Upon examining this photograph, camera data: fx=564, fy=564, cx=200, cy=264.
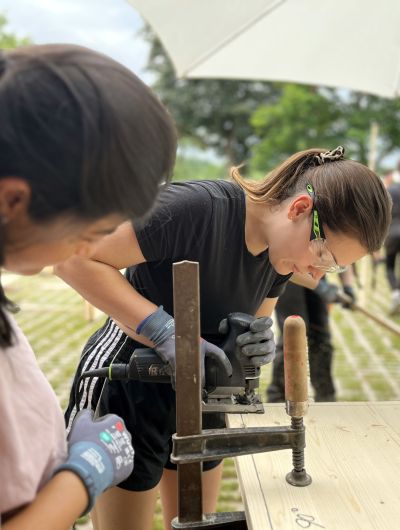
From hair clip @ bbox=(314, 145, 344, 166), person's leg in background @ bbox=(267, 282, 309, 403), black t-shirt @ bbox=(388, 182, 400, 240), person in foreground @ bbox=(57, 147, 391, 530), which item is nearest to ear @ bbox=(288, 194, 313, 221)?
person in foreground @ bbox=(57, 147, 391, 530)

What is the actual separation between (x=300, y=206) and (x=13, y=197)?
102 centimetres

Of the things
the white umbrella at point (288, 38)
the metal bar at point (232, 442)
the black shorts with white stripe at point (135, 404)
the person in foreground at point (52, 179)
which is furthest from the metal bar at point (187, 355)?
the white umbrella at point (288, 38)

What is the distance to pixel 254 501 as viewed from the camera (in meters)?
1.29

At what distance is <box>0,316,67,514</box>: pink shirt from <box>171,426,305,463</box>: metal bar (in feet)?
1.02

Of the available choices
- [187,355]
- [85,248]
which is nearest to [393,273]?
[187,355]

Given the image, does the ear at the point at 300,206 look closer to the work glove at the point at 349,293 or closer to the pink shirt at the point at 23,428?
the pink shirt at the point at 23,428

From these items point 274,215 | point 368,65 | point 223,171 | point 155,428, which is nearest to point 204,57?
point 368,65

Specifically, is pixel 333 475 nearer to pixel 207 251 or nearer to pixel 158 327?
pixel 158 327

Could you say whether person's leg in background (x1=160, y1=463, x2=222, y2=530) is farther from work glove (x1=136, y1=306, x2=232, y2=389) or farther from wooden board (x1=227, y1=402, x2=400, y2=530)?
work glove (x1=136, y1=306, x2=232, y2=389)

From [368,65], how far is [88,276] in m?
2.37

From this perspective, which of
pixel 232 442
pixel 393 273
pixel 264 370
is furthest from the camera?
pixel 393 273

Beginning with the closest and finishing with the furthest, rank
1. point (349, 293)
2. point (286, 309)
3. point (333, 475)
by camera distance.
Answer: point (333, 475), point (286, 309), point (349, 293)

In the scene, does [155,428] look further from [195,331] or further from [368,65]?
[368,65]

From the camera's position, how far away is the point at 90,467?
1.03m
